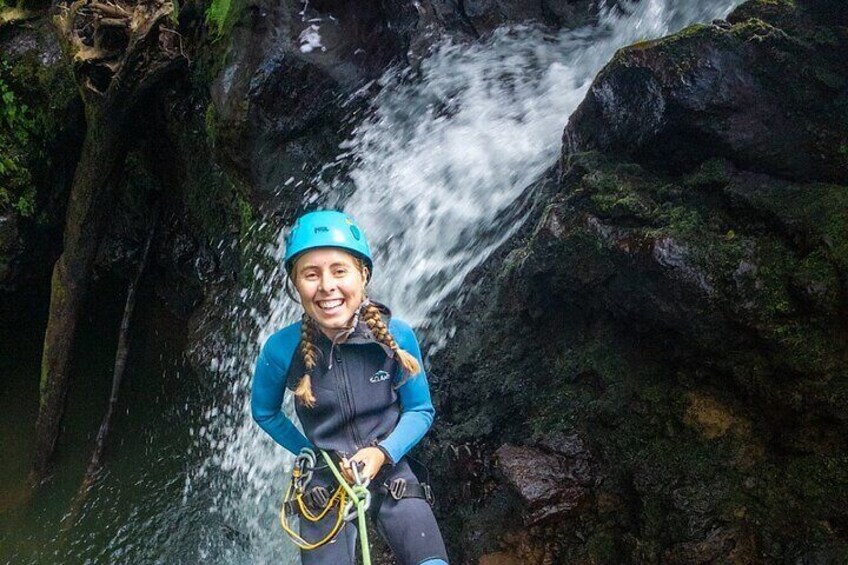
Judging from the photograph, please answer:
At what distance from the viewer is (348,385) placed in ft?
8.34

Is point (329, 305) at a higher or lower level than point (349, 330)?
higher

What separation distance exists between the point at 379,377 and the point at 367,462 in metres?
0.36

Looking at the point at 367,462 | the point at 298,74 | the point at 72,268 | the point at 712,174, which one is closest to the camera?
the point at 367,462

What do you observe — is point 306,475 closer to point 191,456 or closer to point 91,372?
point 191,456

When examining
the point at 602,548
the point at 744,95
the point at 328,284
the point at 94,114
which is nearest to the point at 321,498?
the point at 328,284

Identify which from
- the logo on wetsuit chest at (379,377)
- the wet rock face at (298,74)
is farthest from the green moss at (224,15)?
the logo on wetsuit chest at (379,377)

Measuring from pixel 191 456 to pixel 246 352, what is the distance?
1.04 m

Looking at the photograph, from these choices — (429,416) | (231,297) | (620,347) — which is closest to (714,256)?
(620,347)

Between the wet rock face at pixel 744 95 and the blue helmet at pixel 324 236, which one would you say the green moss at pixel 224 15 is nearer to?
the wet rock face at pixel 744 95

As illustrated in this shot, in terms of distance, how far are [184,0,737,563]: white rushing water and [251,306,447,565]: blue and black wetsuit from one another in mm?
1561

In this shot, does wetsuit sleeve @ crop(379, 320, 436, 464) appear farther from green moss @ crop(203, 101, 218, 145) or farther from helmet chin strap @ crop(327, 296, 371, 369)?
green moss @ crop(203, 101, 218, 145)

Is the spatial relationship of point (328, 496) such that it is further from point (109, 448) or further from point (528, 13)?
point (528, 13)

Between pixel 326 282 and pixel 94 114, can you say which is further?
pixel 94 114

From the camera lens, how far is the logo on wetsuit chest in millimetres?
2574
